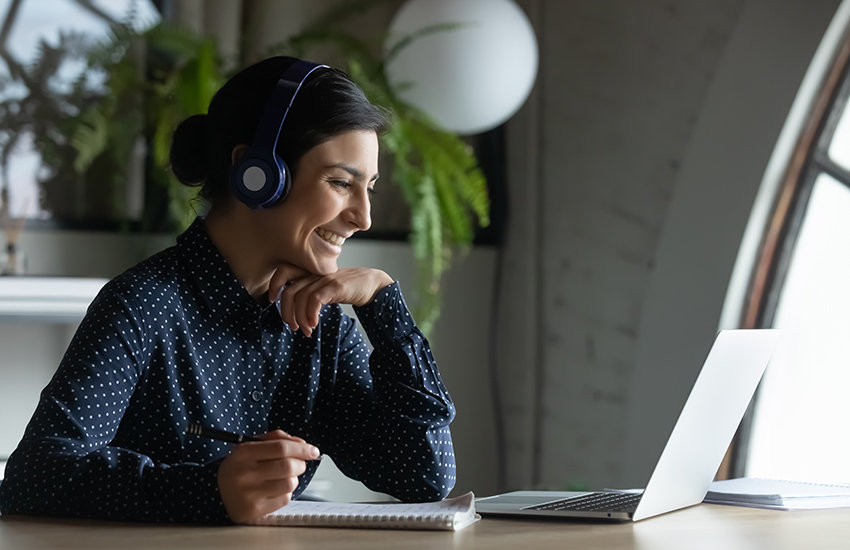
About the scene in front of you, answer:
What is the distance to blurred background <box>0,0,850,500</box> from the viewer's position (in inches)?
85.4

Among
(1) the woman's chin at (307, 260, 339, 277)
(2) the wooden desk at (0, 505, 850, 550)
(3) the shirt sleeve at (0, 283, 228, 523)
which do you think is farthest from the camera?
(1) the woman's chin at (307, 260, 339, 277)

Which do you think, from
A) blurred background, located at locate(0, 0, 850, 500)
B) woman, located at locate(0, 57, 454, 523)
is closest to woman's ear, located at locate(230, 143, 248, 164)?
woman, located at locate(0, 57, 454, 523)

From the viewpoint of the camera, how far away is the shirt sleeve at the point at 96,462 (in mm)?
908

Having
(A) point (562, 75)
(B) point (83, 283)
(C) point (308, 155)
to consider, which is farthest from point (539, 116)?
(C) point (308, 155)

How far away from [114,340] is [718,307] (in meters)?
1.59

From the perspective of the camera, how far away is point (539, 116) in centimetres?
281

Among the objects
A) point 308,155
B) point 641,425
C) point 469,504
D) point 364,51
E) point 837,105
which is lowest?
point 641,425

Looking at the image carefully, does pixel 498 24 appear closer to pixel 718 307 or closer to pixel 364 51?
pixel 364 51

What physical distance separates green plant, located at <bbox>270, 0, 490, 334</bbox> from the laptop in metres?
1.36

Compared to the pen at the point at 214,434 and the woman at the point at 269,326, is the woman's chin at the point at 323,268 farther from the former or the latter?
the pen at the point at 214,434

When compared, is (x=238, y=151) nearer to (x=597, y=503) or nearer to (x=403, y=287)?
(x=597, y=503)

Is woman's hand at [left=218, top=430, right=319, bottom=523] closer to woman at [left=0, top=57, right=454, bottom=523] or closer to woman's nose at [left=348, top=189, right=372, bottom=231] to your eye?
woman at [left=0, top=57, right=454, bottom=523]

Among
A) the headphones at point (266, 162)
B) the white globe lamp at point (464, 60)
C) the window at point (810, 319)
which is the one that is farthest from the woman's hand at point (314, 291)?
the window at point (810, 319)

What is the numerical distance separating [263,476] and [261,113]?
0.57 meters
